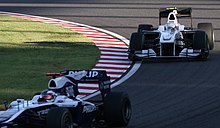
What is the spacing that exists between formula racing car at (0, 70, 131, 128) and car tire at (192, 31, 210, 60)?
7.95 m

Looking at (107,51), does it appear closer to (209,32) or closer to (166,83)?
(209,32)

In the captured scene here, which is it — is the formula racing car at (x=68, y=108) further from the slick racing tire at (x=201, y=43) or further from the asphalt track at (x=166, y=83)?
the slick racing tire at (x=201, y=43)

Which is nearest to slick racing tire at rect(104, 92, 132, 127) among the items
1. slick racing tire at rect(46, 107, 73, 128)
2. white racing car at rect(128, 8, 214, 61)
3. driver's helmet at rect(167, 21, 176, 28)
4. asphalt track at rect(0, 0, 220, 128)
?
asphalt track at rect(0, 0, 220, 128)

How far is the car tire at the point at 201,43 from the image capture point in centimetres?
2109

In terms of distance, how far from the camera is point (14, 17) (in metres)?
32.8

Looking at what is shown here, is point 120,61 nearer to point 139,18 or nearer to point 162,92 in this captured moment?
point 162,92

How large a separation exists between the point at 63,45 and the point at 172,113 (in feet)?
36.0

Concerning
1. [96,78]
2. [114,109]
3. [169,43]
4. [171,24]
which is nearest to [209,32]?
[171,24]

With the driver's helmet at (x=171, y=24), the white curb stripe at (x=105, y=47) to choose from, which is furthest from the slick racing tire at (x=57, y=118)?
the driver's helmet at (x=171, y=24)

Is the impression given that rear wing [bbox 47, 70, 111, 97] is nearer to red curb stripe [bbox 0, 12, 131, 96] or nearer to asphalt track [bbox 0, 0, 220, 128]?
asphalt track [bbox 0, 0, 220, 128]

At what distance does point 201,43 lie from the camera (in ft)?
69.7

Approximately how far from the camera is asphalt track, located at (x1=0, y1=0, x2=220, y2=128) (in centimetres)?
1410

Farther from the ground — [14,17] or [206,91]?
[14,17]

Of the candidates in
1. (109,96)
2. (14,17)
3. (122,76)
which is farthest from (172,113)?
(14,17)
